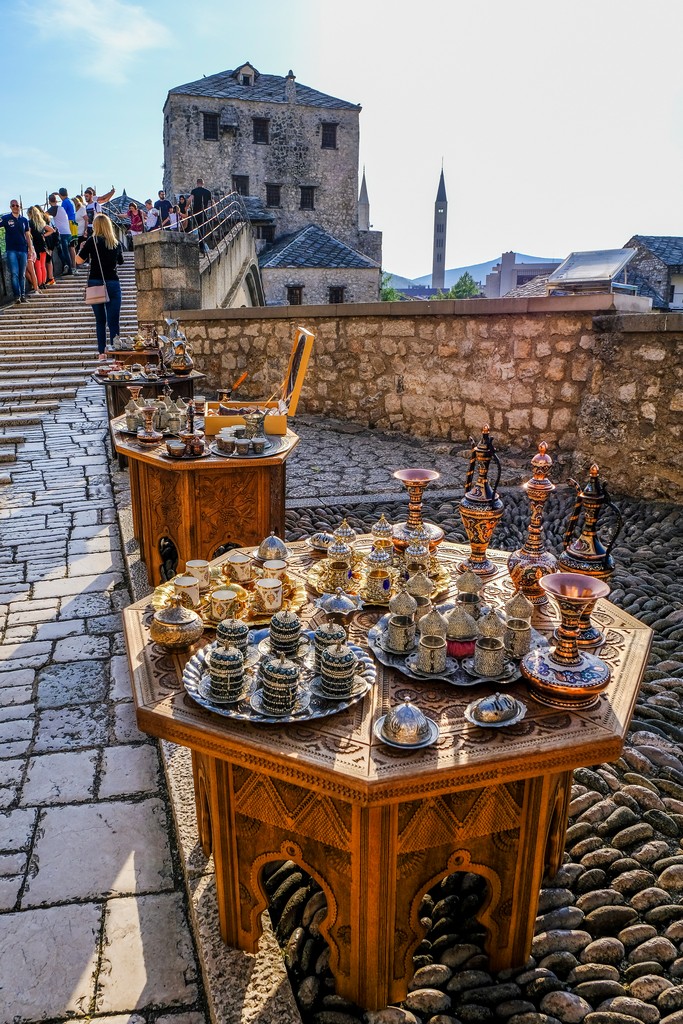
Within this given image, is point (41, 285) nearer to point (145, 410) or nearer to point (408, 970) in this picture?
point (145, 410)

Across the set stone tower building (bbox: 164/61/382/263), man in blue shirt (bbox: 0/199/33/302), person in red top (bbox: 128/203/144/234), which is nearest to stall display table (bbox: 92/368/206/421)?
man in blue shirt (bbox: 0/199/33/302)

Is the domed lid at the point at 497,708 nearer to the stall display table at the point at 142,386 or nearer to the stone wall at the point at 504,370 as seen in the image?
the stone wall at the point at 504,370

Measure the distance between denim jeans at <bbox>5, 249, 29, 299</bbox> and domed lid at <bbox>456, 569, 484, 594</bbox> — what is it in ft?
46.1

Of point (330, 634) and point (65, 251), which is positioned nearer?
point (330, 634)

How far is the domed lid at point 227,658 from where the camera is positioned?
1.95 m

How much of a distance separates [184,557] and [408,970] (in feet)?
8.93

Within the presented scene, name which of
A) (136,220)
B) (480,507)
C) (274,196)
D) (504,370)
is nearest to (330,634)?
(480,507)

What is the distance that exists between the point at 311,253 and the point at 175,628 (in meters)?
31.0

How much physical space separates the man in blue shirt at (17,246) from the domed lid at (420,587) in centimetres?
1238

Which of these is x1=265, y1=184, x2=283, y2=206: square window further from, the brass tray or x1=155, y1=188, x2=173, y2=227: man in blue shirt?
the brass tray

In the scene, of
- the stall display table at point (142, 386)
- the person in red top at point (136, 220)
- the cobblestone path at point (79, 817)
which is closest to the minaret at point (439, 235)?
the person in red top at point (136, 220)

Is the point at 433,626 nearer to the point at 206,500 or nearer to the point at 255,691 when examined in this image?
the point at 255,691

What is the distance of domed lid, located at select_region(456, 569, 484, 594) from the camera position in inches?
100

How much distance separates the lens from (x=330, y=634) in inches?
82.7
